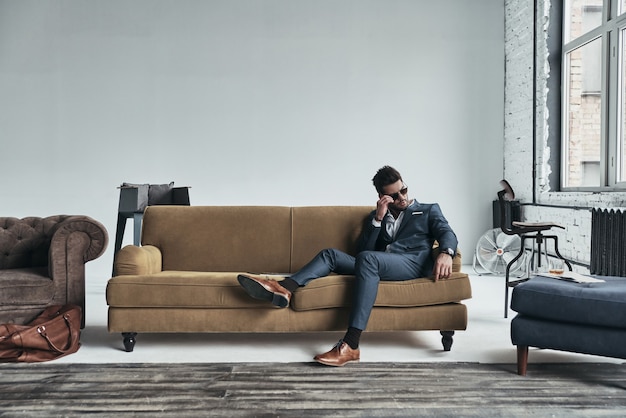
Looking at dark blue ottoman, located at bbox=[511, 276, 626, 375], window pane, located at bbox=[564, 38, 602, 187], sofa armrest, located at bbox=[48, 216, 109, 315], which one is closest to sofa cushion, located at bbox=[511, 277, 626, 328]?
dark blue ottoman, located at bbox=[511, 276, 626, 375]

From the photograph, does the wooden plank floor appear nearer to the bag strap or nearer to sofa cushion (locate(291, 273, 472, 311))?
the bag strap

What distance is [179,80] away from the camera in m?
7.30

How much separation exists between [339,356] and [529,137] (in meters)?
4.57

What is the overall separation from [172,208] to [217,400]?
6.18 ft

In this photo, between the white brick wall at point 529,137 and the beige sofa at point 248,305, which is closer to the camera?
the beige sofa at point 248,305

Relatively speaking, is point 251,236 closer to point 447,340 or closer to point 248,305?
point 248,305

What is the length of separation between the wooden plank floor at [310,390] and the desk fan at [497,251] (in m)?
3.68

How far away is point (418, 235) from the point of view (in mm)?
3701

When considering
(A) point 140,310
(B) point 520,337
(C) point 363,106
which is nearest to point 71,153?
(C) point 363,106

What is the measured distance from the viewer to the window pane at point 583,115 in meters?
5.77

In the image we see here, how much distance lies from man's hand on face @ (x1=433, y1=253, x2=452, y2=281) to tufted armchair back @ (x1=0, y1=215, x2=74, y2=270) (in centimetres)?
242

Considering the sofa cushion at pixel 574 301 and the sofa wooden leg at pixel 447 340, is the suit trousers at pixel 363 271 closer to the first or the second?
the sofa wooden leg at pixel 447 340

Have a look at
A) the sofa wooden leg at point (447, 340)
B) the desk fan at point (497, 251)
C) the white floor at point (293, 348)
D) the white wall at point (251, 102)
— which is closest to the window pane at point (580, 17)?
the white wall at point (251, 102)

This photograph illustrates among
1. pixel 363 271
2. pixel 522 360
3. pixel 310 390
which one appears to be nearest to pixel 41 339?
pixel 310 390
